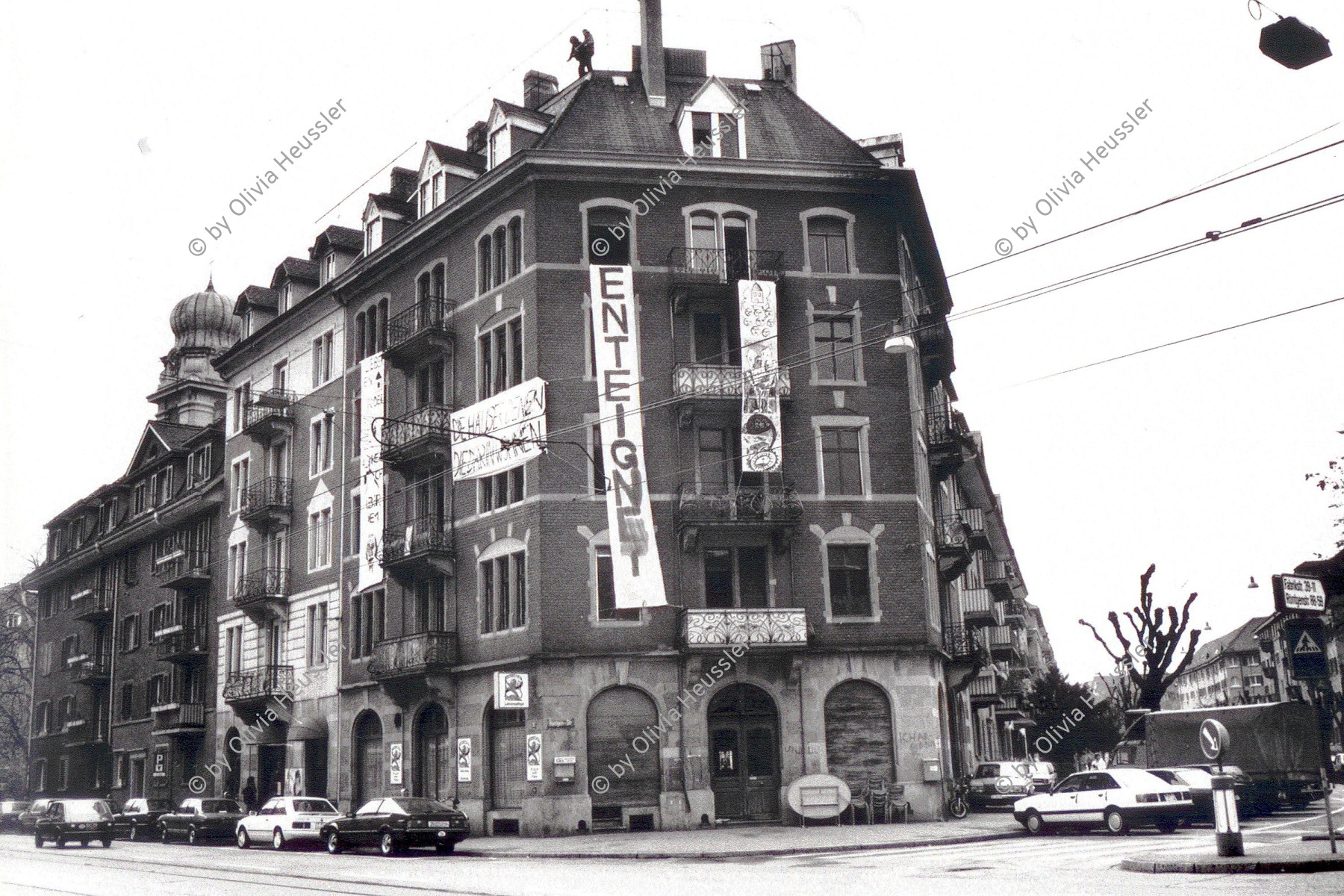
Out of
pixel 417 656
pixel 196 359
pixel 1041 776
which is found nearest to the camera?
pixel 417 656

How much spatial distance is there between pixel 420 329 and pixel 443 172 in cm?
481

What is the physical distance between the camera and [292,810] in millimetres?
33969

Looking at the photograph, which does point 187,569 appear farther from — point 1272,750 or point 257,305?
point 1272,750

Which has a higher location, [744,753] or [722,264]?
[722,264]

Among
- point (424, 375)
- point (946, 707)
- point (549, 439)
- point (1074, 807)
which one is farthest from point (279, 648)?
point (1074, 807)

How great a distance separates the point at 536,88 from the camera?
42500 mm

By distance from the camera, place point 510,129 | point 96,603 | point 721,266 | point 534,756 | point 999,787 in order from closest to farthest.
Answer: point 534,756 < point 721,266 < point 510,129 < point 999,787 < point 96,603

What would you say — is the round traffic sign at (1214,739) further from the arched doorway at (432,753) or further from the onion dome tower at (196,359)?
the onion dome tower at (196,359)

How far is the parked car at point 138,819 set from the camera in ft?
141

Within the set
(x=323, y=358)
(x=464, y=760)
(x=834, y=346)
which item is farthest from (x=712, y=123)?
(x=464, y=760)

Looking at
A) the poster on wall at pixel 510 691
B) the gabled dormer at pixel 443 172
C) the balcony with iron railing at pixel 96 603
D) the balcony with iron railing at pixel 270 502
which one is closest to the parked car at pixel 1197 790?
the poster on wall at pixel 510 691

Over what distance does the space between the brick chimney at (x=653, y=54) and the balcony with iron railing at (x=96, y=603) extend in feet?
130

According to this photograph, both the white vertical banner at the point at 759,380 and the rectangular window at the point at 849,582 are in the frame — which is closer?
the white vertical banner at the point at 759,380

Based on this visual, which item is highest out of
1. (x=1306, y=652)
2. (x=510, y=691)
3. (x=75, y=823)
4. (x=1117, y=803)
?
(x=510, y=691)
